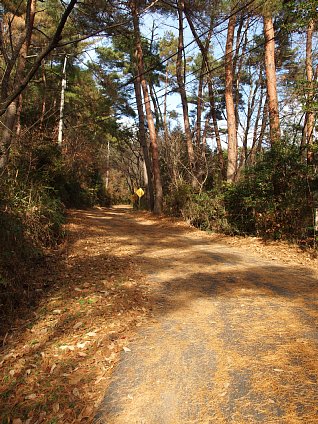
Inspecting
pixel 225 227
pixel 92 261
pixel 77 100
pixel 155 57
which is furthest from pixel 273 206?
pixel 77 100

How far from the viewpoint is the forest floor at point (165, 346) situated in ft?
6.73

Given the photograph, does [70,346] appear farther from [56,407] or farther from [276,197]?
[276,197]

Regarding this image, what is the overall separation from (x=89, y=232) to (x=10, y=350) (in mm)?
5294

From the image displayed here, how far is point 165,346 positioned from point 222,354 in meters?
0.55

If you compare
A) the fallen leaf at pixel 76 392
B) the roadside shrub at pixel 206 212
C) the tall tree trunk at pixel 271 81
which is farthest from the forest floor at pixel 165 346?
the tall tree trunk at pixel 271 81

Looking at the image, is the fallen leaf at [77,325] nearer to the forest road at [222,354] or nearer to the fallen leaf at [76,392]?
the forest road at [222,354]

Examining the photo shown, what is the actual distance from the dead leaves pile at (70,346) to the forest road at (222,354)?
0.62 ft

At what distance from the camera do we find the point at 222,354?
258cm

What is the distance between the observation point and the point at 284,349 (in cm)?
260

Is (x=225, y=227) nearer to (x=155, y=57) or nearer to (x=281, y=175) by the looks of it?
(x=281, y=175)

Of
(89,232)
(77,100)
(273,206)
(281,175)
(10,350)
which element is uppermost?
(77,100)

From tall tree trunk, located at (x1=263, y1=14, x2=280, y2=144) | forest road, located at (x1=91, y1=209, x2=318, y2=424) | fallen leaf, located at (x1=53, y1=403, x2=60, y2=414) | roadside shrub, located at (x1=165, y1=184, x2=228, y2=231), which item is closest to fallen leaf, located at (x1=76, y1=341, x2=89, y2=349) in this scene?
forest road, located at (x1=91, y1=209, x2=318, y2=424)

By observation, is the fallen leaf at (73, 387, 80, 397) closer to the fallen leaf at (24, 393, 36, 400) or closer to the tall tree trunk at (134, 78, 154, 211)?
the fallen leaf at (24, 393, 36, 400)

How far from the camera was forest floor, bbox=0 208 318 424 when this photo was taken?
205 centimetres
